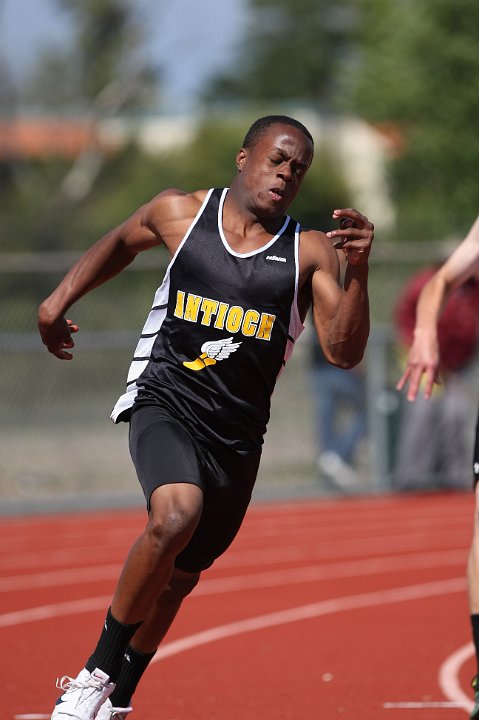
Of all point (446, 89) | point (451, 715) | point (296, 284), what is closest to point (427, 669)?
point (451, 715)

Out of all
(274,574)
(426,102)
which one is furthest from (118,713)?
(426,102)

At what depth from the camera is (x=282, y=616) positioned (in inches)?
349

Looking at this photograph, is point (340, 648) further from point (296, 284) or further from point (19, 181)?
point (19, 181)

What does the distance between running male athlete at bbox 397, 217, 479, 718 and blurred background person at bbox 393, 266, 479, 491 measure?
8.89m

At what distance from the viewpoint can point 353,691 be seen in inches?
256

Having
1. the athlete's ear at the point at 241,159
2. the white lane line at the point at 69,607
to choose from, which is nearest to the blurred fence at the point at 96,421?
the white lane line at the point at 69,607

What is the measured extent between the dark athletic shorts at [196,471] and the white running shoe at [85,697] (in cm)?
57

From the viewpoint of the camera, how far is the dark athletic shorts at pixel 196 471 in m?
5.05

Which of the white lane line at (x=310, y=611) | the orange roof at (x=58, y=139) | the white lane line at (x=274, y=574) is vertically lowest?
the white lane line at (x=310, y=611)

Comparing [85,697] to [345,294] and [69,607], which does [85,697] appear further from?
[69,607]

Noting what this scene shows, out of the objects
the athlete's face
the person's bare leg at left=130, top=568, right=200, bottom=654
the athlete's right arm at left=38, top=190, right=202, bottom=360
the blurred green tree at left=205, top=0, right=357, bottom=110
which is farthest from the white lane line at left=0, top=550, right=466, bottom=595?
the blurred green tree at left=205, top=0, right=357, bottom=110

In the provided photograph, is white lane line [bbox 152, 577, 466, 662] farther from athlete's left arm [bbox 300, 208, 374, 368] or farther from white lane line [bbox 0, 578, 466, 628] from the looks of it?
athlete's left arm [bbox 300, 208, 374, 368]

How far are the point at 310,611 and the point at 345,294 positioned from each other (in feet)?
14.6

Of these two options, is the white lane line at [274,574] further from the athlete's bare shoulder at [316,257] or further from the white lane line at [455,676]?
the athlete's bare shoulder at [316,257]
